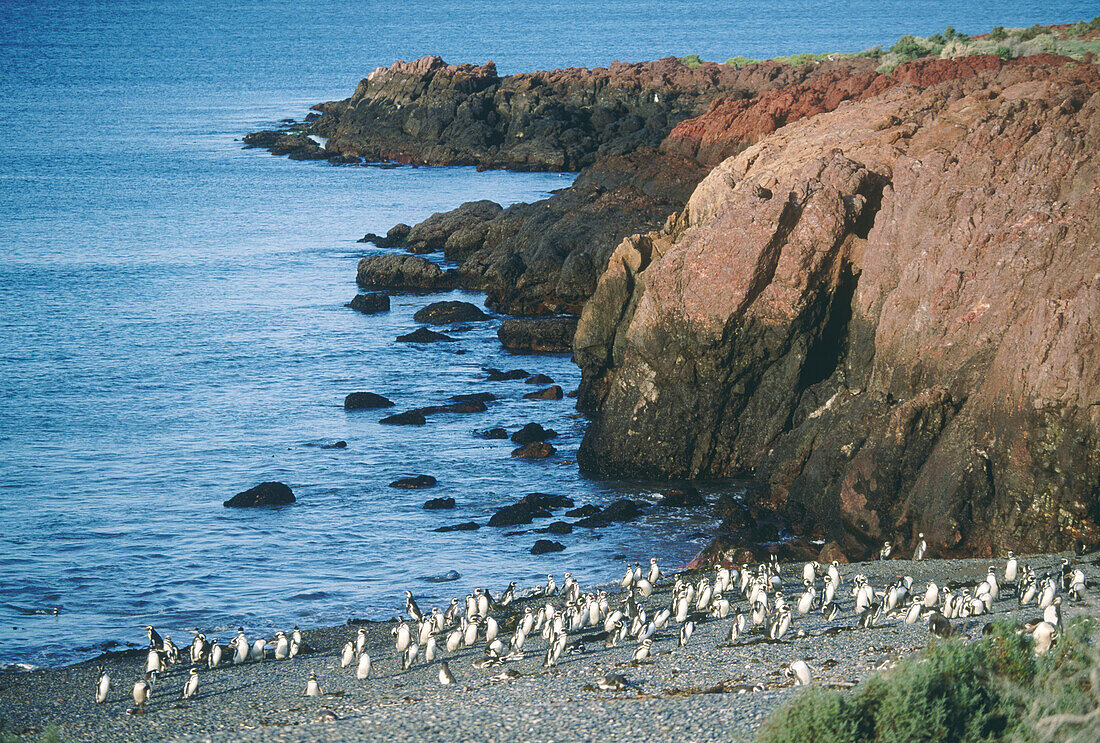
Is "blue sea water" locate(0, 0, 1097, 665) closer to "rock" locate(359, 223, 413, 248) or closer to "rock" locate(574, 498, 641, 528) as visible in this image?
"rock" locate(574, 498, 641, 528)

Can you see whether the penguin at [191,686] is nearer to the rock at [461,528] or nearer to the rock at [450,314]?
the rock at [461,528]

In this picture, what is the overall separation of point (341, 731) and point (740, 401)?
20.4 metres

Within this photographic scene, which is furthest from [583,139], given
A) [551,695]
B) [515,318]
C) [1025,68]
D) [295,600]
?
[551,695]

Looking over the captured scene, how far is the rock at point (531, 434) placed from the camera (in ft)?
135

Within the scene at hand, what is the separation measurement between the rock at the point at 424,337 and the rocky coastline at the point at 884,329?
14.9 ft

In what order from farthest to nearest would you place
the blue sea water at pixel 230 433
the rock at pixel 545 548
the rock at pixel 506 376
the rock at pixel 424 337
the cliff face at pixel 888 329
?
the rock at pixel 424 337 → the rock at pixel 506 376 → the rock at pixel 545 548 → the blue sea water at pixel 230 433 → the cliff face at pixel 888 329

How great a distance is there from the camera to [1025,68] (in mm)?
46094

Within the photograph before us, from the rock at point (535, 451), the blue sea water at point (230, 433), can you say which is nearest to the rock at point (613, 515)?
the blue sea water at point (230, 433)

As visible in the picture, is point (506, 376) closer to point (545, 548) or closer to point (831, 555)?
point (545, 548)

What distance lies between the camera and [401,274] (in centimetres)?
6794

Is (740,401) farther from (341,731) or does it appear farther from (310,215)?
(310,215)

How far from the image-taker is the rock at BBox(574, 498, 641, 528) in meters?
33.5

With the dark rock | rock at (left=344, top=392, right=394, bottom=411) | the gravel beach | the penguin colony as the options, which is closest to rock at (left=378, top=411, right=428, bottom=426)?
rock at (left=344, top=392, right=394, bottom=411)

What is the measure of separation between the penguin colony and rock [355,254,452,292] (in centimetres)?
4177
